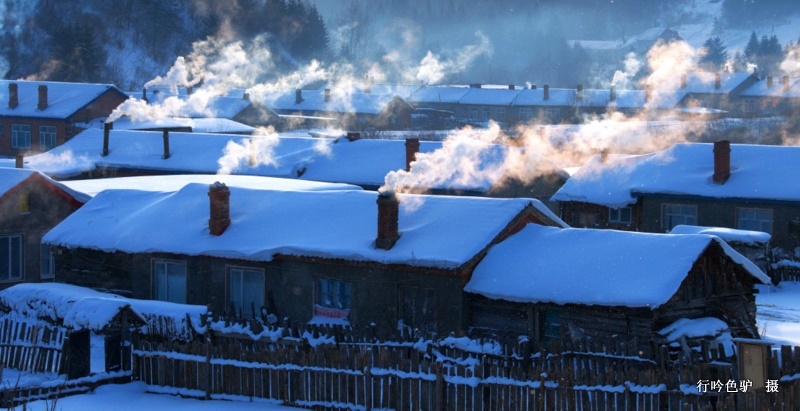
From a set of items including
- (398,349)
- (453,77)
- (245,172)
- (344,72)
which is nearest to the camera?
(398,349)

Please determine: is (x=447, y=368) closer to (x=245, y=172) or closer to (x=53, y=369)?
(x=53, y=369)

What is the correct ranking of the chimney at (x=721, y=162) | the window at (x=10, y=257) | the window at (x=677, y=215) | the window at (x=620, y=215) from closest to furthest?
the window at (x=10, y=257), the chimney at (x=721, y=162), the window at (x=677, y=215), the window at (x=620, y=215)

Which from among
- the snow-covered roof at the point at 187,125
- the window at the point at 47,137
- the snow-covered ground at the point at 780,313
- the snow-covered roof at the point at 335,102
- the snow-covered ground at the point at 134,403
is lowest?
the snow-covered ground at the point at 134,403

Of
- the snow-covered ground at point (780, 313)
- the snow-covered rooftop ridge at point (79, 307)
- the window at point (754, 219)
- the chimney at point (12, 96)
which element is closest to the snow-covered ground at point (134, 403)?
the snow-covered rooftop ridge at point (79, 307)

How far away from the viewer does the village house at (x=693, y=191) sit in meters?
37.5

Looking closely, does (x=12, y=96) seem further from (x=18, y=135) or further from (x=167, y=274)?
(x=167, y=274)

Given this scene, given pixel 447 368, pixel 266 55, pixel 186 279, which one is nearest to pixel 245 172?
pixel 186 279

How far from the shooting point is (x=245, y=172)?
49500 millimetres

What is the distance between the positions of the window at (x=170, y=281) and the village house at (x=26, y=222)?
6.47 meters

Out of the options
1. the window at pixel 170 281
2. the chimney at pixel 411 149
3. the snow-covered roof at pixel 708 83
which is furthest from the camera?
the snow-covered roof at pixel 708 83

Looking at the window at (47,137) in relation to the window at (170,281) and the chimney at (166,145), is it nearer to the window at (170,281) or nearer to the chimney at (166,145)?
the chimney at (166,145)

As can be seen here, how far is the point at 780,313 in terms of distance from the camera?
2906 cm

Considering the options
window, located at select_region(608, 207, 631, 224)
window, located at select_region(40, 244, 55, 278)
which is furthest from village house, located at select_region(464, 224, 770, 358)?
Answer: window, located at select_region(608, 207, 631, 224)

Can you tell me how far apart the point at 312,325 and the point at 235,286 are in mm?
4958
